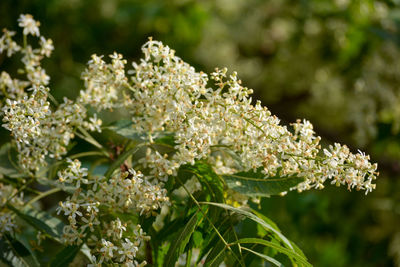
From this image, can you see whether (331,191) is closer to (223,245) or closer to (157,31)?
(157,31)

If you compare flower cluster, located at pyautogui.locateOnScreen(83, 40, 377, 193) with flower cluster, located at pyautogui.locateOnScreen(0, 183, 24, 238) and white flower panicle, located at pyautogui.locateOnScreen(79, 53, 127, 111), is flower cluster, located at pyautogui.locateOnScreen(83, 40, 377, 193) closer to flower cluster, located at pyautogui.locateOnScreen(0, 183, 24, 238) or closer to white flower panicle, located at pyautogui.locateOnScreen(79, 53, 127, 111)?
white flower panicle, located at pyautogui.locateOnScreen(79, 53, 127, 111)

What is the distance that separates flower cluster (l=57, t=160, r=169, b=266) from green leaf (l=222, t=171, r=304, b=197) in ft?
0.82

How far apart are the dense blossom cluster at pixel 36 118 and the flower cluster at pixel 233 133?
0.28m

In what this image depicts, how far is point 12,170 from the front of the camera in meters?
1.88

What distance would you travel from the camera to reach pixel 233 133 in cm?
162

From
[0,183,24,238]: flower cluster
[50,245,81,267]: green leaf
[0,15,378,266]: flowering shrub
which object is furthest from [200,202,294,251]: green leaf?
[0,183,24,238]: flower cluster

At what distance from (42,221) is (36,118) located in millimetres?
484

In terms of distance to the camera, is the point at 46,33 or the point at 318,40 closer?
the point at 46,33

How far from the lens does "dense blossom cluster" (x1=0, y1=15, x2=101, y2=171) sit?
148 cm

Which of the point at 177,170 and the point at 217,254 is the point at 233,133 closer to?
the point at 177,170

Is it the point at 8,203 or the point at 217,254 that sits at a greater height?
the point at 217,254

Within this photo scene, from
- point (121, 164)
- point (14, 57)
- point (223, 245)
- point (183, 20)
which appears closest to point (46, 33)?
point (14, 57)

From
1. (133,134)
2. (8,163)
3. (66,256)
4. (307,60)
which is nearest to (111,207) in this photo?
(66,256)

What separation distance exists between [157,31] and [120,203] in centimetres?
403
